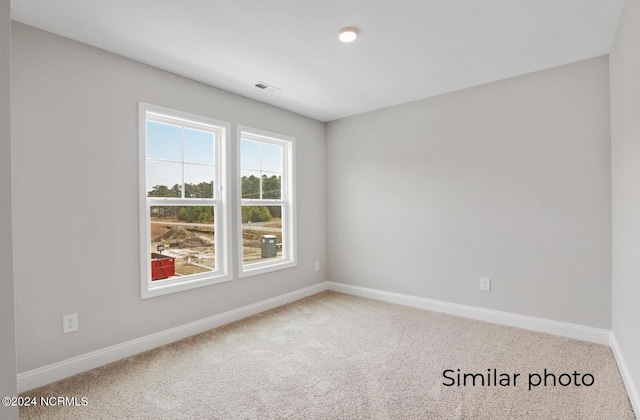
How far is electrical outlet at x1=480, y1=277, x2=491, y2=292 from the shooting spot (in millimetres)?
3225

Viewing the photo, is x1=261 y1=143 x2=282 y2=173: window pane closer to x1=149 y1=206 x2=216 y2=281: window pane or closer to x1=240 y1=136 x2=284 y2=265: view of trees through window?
x1=240 y1=136 x2=284 y2=265: view of trees through window

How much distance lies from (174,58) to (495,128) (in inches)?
117

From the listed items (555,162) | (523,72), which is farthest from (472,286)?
(523,72)

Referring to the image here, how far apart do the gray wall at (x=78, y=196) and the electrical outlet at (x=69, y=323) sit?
0.10 ft

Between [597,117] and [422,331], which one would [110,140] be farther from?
[597,117]

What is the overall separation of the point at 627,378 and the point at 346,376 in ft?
5.77

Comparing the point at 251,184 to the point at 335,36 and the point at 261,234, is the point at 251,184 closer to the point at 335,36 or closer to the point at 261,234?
the point at 261,234

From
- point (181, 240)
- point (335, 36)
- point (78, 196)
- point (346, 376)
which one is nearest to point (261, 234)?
point (181, 240)

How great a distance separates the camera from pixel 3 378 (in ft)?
3.73

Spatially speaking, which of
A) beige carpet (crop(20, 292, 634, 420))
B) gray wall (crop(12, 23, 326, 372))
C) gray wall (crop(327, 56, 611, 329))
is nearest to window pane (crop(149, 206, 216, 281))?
gray wall (crop(12, 23, 326, 372))

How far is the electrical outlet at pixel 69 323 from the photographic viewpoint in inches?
88.7

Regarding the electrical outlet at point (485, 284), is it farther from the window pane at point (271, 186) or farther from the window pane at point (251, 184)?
the window pane at point (251, 184)

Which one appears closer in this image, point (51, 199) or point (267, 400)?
point (267, 400)

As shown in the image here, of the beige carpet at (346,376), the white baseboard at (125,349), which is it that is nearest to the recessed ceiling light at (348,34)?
the beige carpet at (346,376)
